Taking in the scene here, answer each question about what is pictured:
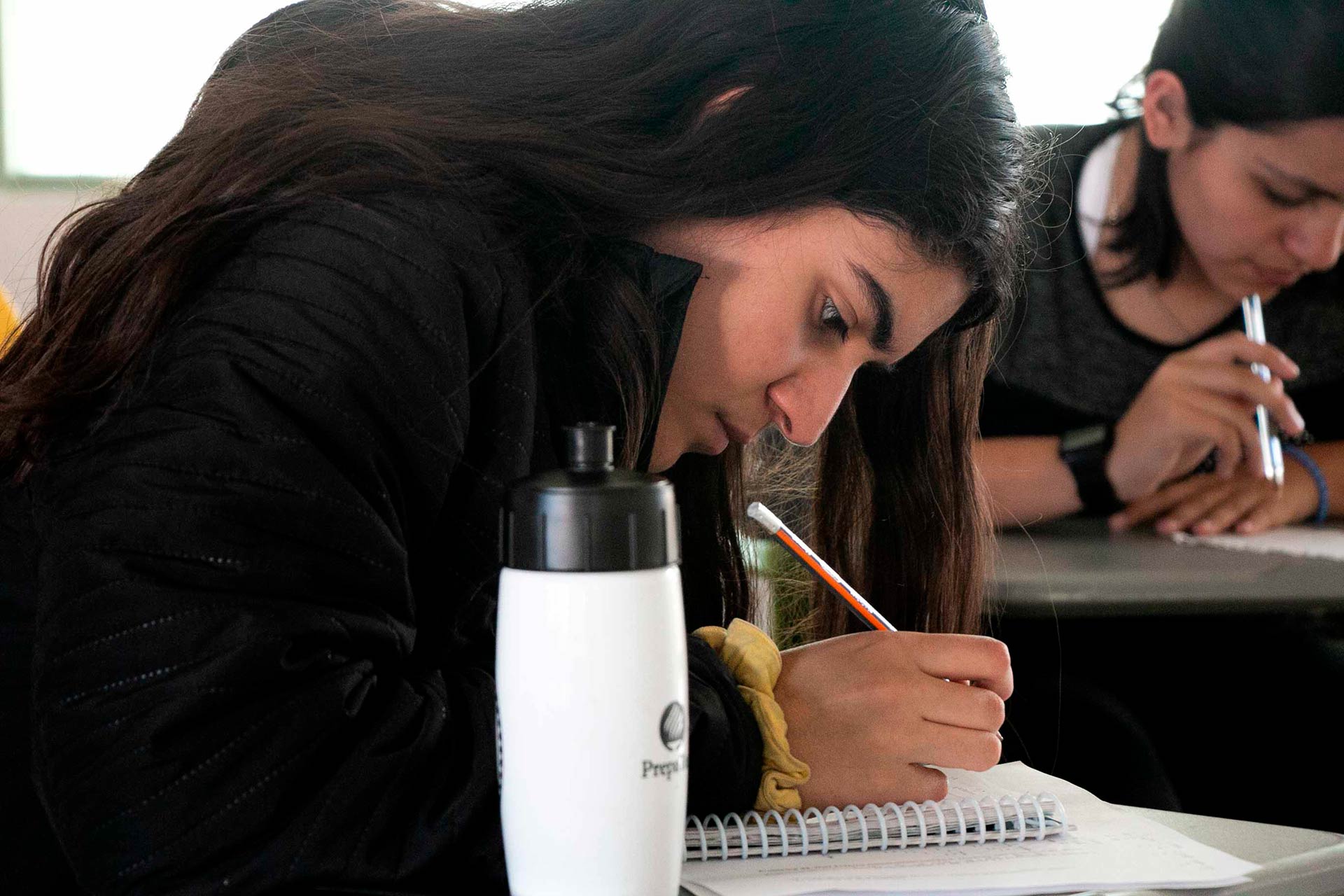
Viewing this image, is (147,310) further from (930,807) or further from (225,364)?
(930,807)

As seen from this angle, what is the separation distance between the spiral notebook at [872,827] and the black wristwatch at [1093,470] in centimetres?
126

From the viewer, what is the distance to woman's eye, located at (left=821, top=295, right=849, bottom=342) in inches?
35.0

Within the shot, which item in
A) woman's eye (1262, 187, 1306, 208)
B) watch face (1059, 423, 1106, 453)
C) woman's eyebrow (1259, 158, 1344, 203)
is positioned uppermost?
woman's eyebrow (1259, 158, 1344, 203)

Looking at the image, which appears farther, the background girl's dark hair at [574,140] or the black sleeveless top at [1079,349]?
the black sleeveless top at [1079,349]

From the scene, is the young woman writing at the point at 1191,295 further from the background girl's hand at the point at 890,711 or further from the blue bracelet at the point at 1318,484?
the background girl's hand at the point at 890,711

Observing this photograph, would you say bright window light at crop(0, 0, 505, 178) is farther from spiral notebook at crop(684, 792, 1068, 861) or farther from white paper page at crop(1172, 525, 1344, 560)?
spiral notebook at crop(684, 792, 1068, 861)

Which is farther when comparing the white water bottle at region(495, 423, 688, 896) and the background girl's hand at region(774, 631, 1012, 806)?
the background girl's hand at region(774, 631, 1012, 806)

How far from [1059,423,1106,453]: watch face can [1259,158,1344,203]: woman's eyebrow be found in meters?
0.46

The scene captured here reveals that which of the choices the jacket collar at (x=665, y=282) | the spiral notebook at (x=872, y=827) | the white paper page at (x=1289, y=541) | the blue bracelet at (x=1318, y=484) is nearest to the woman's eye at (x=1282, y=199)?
the blue bracelet at (x=1318, y=484)

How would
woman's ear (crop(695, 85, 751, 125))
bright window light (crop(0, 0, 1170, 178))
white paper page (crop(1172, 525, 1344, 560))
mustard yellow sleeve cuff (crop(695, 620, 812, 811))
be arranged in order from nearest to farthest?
mustard yellow sleeve cuff (crop(695, 620, 812, 811)), woman's ear (crop(695, 85, 751, 125)), white paper page (crop(1172, 525, 1344, 560)), bright window light (crop(0, 0, 1170, 178))

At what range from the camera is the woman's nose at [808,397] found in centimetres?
93

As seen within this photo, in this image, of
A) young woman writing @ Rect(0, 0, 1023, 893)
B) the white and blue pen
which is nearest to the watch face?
the white and blue pen

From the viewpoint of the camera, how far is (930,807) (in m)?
0.71

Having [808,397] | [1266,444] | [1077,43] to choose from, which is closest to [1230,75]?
[1266,444]
